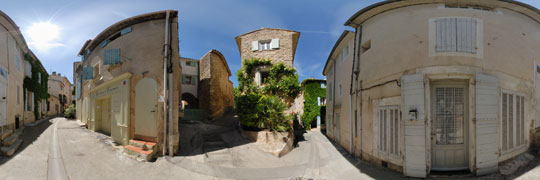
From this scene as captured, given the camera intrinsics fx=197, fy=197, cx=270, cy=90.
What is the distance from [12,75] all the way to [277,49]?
45.9ft

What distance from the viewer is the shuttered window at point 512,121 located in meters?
6.02

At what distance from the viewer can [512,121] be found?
6230 millimetres

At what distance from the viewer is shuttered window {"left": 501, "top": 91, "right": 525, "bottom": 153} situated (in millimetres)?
6023

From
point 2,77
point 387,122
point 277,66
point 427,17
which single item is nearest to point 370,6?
point 427,17

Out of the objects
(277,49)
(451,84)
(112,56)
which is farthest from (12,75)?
(451,84)

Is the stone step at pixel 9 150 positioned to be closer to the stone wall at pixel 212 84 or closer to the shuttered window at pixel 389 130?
the stone wall at pixel 212 84

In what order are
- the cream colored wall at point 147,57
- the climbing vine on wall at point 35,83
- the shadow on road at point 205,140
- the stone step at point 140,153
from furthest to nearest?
the climbing vine on wall at point 35,83 < the shadow on road at point 205,140 < the cream colored wall at point 147,57 < the stone step at point 140,153

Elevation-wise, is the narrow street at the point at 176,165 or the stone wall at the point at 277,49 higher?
the stone wall at the point at 277,49

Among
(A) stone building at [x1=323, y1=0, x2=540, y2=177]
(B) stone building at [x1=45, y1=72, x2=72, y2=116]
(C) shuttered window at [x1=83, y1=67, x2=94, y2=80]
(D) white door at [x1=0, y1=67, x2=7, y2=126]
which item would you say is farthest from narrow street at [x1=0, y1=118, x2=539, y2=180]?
(B) stone building at [x1=45, y1=72, x2=72, y2=116]

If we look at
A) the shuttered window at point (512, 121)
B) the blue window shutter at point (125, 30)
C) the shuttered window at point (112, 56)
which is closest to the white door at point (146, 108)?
the shuttered window at point (112, 56)

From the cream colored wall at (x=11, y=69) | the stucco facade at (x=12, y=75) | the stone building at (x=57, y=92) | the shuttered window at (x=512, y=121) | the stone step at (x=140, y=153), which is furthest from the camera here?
the stone building at (x=57, y=92)

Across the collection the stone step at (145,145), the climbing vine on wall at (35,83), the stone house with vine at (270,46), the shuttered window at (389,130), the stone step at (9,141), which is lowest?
the stone step at (145,145)

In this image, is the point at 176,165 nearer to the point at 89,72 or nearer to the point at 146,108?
the point at 146,108

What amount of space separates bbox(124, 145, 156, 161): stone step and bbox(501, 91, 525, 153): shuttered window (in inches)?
428
